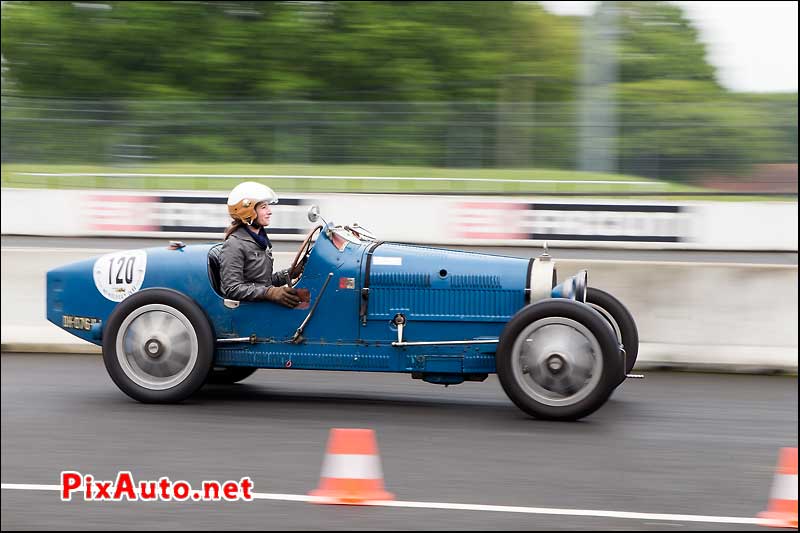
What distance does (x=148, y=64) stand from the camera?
2808cm

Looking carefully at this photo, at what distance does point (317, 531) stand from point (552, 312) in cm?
270

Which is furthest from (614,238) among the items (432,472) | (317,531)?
(317,531)

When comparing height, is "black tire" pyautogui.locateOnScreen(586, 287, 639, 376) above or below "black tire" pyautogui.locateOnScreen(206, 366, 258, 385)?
above

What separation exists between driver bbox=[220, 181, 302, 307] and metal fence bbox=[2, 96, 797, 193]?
7.55 meters

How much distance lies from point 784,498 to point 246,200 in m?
4.16

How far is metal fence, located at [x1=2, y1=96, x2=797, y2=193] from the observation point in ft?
48.9

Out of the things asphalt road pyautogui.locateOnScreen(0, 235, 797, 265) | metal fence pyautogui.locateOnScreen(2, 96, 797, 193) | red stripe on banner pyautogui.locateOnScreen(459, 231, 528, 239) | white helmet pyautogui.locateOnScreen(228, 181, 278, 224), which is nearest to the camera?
white helmet pyautogui.locateOnScreen(228, 181, 278, 224)

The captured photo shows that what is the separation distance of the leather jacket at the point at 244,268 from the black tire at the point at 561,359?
172 centimetres

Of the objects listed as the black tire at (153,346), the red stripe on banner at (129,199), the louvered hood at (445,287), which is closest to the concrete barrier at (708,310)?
the louvered hood at (445,287)

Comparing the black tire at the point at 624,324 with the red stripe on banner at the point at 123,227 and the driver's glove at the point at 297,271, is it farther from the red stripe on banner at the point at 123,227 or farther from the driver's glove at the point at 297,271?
the red stripe on banner at the point at 123,227

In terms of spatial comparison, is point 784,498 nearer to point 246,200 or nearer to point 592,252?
point 246,200

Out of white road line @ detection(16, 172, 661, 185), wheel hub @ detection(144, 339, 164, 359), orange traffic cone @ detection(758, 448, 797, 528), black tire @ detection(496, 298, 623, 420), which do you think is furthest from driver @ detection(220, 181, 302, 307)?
white road line @ detection(16, 172, 661, 185)

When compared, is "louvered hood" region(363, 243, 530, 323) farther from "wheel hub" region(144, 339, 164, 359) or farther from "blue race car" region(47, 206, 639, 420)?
"wheel hub" region(144, 339, 164, 359)

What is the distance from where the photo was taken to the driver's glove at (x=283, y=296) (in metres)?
7.54
